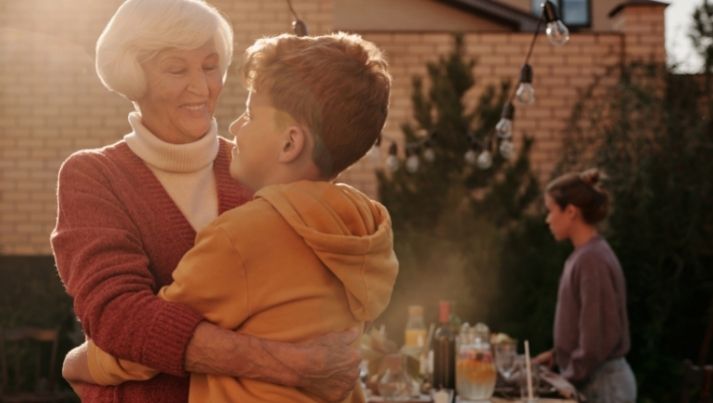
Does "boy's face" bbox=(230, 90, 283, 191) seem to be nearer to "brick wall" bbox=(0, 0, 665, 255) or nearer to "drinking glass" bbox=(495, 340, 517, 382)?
"drinking glass" bbox=(495, 340, 517, 382)

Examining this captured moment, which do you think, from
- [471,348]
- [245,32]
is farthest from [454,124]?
[471,348]

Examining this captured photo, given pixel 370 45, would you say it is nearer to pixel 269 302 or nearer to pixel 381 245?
pixel 381 245

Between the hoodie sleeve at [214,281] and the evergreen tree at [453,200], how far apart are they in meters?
4.68

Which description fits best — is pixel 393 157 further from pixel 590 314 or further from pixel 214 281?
pixel 214 281

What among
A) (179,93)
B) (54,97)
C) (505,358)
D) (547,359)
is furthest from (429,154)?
(179,93)

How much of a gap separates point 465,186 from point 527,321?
939mm

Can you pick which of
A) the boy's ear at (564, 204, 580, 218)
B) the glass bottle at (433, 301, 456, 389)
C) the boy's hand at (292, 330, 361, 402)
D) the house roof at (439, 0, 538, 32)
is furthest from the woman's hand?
the house roof at (439, 0, 538, 32)

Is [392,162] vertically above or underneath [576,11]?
underneath

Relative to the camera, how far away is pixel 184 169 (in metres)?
1.99

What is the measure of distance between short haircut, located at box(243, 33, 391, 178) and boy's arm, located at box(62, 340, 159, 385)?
0.41 m

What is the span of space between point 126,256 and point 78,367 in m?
0.20

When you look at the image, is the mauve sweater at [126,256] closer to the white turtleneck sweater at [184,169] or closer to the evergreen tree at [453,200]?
the white turtleneck sweater at [184,169]

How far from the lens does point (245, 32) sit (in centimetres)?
766

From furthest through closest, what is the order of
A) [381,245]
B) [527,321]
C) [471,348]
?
[527,321], [471,348], [381,245]
